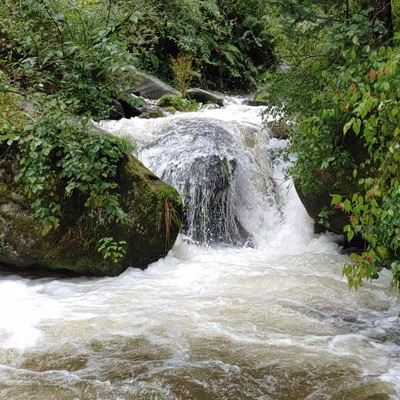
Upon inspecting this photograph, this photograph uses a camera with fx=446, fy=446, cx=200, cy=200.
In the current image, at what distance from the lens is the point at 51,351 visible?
3154 millimetres

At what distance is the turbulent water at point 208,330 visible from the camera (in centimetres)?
273

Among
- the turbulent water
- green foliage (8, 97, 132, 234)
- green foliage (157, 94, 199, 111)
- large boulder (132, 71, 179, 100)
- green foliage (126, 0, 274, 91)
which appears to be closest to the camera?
the turbulent water

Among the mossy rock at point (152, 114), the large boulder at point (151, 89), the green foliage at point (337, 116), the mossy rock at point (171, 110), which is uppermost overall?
the large boulder at point (151, 89)

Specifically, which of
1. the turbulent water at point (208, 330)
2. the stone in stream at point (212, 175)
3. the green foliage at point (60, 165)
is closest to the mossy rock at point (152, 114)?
the stone in stream at point (212, 175)

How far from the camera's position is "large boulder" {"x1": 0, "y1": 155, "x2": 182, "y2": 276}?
190 inches

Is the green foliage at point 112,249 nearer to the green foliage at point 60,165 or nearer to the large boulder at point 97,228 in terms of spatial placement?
the large boulder at point 97,228

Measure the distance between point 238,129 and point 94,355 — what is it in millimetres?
6419

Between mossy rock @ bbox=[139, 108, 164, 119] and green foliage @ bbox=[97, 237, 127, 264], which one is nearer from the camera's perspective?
green foliage @ bbox=[97, 237, 127, 264]

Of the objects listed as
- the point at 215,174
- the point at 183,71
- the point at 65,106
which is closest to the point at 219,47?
the point at 183,71

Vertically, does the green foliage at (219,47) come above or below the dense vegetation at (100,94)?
above

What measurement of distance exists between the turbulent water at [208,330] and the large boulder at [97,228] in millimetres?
199

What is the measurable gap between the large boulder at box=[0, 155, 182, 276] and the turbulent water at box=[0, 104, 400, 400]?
0.20 metres

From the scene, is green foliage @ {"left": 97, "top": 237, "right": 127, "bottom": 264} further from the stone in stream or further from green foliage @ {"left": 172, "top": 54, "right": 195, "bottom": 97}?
green foliage @ {"left": 172, "top": 54, "right": 195, "bottom": 97}

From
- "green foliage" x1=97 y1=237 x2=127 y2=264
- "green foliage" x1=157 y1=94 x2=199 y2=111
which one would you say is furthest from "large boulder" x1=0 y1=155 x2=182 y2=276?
"green foliage" x1=157 y1=94 x2=199 y2=111
